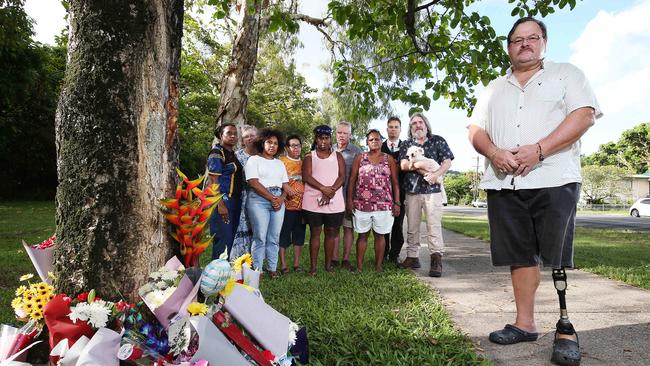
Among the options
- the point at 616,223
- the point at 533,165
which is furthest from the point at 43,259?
the point at 616,223

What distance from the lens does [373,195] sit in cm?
601

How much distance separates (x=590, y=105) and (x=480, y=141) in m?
0.71

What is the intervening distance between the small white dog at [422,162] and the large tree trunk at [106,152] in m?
3.98

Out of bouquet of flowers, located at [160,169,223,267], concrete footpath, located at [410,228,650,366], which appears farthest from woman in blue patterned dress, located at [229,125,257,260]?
bouquet of flowers, located at [160,169,223,267]

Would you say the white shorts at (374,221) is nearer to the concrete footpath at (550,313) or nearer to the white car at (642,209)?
the concrete footpath at (550,313)

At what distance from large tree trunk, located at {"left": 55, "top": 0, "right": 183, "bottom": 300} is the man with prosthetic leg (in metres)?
2.26

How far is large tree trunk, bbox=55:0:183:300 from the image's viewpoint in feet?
8.31

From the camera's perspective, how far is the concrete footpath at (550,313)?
3027mm

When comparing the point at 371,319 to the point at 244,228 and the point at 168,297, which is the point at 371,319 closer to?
the point at 168,297

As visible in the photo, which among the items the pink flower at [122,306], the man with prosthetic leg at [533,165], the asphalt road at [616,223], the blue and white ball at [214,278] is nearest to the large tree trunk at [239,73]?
the man with prosthetic leg at [533,165]

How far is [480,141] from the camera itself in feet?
10.9

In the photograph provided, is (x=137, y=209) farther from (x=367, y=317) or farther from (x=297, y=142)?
(x=297, y=142)

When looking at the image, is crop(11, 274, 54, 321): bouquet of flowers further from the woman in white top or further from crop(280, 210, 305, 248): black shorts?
crop(280, 210, 305, 248): black shorts

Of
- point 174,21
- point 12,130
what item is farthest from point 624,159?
point 174,21
